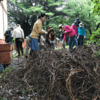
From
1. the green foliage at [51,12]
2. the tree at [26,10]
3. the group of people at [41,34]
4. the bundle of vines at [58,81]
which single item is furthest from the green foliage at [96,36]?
the tree at [26,10]

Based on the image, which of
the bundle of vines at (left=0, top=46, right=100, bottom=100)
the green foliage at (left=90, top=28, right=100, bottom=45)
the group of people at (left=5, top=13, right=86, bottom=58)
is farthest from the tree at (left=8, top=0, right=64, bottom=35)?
the bundle of vines at (left=0, top=46, right=100, bottom=100)

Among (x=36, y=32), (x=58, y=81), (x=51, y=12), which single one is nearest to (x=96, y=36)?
(x=36, y=32)

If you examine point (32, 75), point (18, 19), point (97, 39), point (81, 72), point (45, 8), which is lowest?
point (32, 75)

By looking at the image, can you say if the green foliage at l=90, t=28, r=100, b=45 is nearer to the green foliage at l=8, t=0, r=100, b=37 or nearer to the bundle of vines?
the bundle of vines

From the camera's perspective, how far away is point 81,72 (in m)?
2.12

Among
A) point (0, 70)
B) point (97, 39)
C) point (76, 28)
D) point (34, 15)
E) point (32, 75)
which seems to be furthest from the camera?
point (34, 15)

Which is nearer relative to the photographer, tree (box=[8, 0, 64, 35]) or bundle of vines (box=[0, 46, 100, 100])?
bundle of vines (box=[0, 46, 100, 100])

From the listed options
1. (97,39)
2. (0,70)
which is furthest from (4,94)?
(97,39)

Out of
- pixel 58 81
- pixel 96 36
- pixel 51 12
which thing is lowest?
pixel 58 81

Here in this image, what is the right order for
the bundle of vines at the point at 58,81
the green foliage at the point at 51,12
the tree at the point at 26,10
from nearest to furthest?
the bundle of vines at the point at 58,81
the green foliage at the point at 51,12
the tree at the point at 26,10

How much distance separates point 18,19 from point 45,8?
486 cm

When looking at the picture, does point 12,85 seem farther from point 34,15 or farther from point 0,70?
point 34,15

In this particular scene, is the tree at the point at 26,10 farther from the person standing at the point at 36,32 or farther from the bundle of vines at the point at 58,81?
the bundle of vines at the point at 58,81

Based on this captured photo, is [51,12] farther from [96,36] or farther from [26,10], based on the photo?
[96,36]
